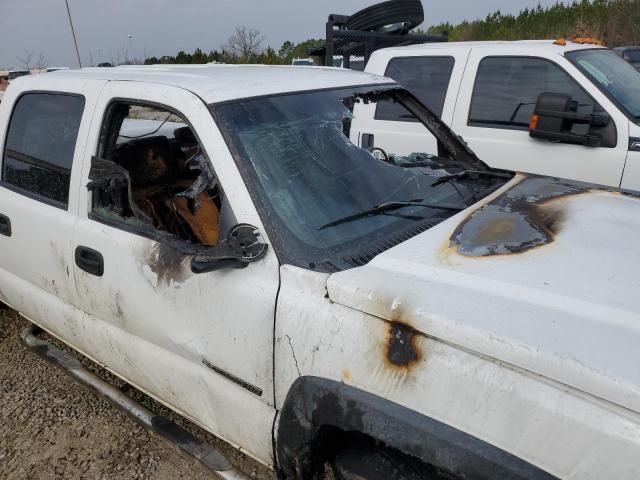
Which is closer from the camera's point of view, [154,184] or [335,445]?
[335,445]

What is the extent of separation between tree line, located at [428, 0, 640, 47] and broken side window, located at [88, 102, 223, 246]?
22.8m

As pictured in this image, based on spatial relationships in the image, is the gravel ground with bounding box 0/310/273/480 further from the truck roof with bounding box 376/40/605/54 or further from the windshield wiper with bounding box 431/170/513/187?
the truck roof with bounding box 376/40/605/54

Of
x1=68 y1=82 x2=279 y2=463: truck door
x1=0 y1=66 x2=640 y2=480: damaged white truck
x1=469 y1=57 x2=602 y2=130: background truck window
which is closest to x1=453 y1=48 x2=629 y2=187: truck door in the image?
x1=469 y1=57 x2=602 y2=130: background truck window

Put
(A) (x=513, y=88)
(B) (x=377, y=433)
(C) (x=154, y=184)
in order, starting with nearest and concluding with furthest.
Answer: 1. (B) (x=377, y=433)
2. (C) (x=154, y=184)
3. (A) (x=513, y=88)

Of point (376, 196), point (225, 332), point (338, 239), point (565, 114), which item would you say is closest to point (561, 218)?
point (376, 196)

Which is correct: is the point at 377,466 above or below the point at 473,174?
below

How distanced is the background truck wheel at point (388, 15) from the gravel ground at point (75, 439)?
478 centimetres

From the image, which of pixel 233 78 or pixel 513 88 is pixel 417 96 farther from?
pixel 233 78

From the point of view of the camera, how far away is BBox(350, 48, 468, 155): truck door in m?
4.54

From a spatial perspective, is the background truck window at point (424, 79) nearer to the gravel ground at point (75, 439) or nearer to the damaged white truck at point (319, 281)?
the damaged white truck at point (319, 281)

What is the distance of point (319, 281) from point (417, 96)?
3.31m

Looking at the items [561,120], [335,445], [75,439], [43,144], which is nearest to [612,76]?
[561,120]

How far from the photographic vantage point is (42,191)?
2752 mm

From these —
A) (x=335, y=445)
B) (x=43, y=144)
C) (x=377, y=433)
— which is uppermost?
(x=43, y=144)
